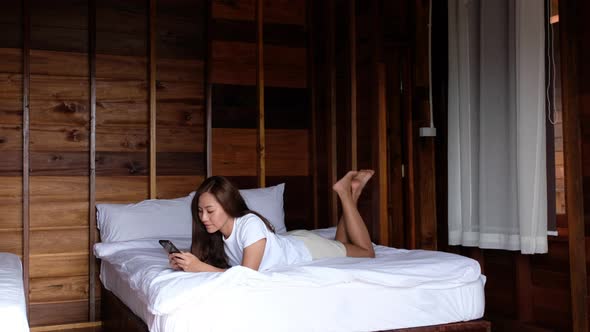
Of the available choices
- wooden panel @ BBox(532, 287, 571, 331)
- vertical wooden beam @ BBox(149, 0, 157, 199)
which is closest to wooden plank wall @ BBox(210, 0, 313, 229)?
vertical wooden beam @ BBox(149, 0, 157, 199)

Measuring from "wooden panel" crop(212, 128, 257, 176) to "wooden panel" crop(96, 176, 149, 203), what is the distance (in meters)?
0.49

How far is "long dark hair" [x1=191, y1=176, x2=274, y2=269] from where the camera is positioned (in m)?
2.82

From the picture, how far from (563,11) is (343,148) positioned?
1646 millimetres


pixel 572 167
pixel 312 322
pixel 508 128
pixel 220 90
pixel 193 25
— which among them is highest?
pixel 193 25

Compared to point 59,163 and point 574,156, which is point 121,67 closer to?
A: point 59,163

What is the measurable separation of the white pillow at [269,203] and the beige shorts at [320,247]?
0.82m

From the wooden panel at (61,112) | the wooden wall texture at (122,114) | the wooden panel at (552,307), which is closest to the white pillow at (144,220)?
the wooden wall texture at (122,114)

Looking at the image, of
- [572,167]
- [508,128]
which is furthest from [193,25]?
[572,167]

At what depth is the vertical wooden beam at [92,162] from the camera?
4.00 metres

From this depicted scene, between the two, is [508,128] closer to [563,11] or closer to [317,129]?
[563,11]

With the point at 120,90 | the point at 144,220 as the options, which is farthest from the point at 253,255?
the point at 120,90

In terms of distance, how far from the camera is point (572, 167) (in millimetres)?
3172

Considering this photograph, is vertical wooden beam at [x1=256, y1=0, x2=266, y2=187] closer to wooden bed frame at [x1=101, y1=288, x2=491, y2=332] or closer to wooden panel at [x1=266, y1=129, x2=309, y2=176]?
wooden panel at [x1=266, y1=129, x2=309, y2=176]

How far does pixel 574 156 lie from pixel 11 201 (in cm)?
316
